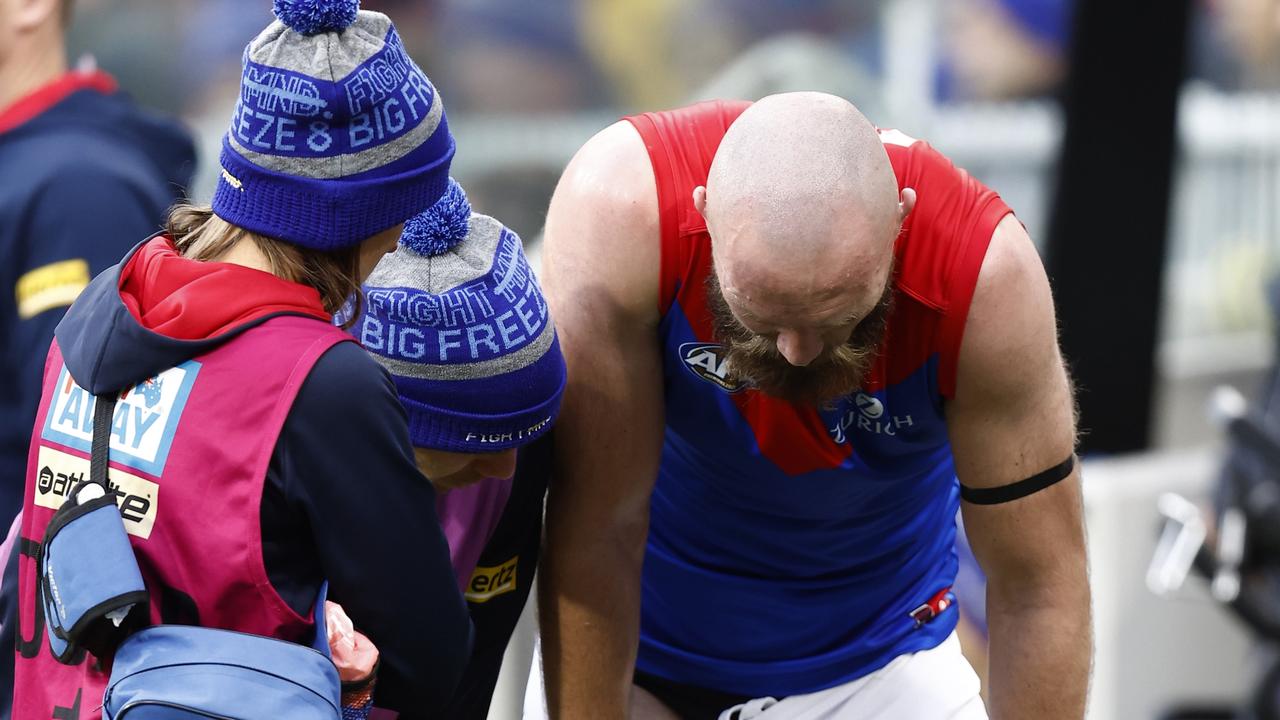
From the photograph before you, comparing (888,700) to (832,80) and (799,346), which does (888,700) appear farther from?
(832,80)

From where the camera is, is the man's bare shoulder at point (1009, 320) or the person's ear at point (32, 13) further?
the person's ear at point (32, 13)

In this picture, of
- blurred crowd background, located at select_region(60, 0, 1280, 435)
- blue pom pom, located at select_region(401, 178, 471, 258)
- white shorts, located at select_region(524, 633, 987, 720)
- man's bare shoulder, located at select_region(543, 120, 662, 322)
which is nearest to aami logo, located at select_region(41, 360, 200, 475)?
blue pom pom, located at select_region(401, 178, 471, 258)

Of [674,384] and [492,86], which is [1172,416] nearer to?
[492,86]

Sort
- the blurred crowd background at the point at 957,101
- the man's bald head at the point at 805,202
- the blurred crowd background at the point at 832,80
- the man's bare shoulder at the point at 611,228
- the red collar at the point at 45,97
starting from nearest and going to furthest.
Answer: the man's bald head at the point at 805,202, the man's bare shoulder at the point at 611,228, the red collar at the point at 45,97, the blurred crowd background at the point at 957,101, the blurred crowd background at the point at 832,80

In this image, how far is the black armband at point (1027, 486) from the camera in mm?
2301

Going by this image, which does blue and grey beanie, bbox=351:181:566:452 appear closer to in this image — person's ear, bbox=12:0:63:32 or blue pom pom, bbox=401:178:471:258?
blue pom pom, bbox=401:178:471:258

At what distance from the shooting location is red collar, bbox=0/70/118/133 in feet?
9.57

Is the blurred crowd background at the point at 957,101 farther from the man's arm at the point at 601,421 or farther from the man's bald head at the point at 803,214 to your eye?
the man's bald head at the point at 803,214

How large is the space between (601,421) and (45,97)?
1328 mm

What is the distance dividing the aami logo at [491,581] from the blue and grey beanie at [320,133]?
0.68m

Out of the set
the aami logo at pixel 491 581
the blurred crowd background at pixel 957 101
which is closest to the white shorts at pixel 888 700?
the aami logo at pixel 491 581

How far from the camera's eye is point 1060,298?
6.29 meters

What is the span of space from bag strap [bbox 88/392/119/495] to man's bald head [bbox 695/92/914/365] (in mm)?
759

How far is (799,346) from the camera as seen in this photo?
209 cm
